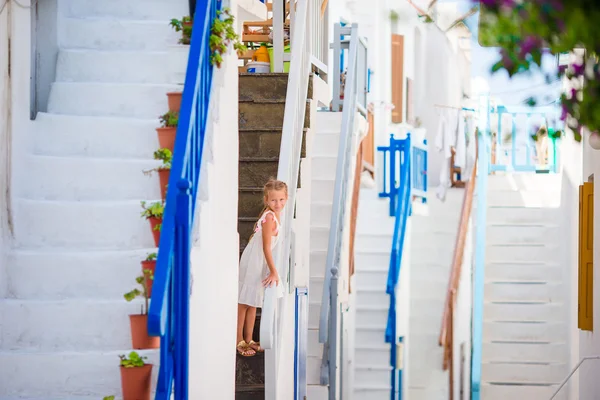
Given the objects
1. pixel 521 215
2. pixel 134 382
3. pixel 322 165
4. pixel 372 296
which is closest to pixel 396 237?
pixel 372 296

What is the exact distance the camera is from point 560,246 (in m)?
13.3

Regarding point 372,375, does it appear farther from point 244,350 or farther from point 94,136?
point 94,136

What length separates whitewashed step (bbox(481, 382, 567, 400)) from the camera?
12.5 metres

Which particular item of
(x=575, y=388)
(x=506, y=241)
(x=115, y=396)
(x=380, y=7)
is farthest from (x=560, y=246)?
(x=115, y=396)

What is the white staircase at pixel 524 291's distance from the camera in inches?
496

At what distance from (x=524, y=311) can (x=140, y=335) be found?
9.20 m

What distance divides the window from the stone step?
11.6 ft

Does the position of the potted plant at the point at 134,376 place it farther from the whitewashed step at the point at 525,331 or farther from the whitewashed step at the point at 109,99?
the whitewashed step at the point at 525,331

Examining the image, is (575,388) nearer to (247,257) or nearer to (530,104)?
(247,257)

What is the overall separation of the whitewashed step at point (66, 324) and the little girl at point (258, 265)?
1.11m

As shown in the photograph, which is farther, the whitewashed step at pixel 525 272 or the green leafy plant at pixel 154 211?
the whitewashed step at pixel 525 272

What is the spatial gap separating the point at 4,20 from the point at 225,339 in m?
2.01

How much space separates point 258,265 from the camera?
20.3 ft

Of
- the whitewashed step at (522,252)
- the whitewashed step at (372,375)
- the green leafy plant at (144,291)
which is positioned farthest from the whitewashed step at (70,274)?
the whitewashed step at (522,252)
